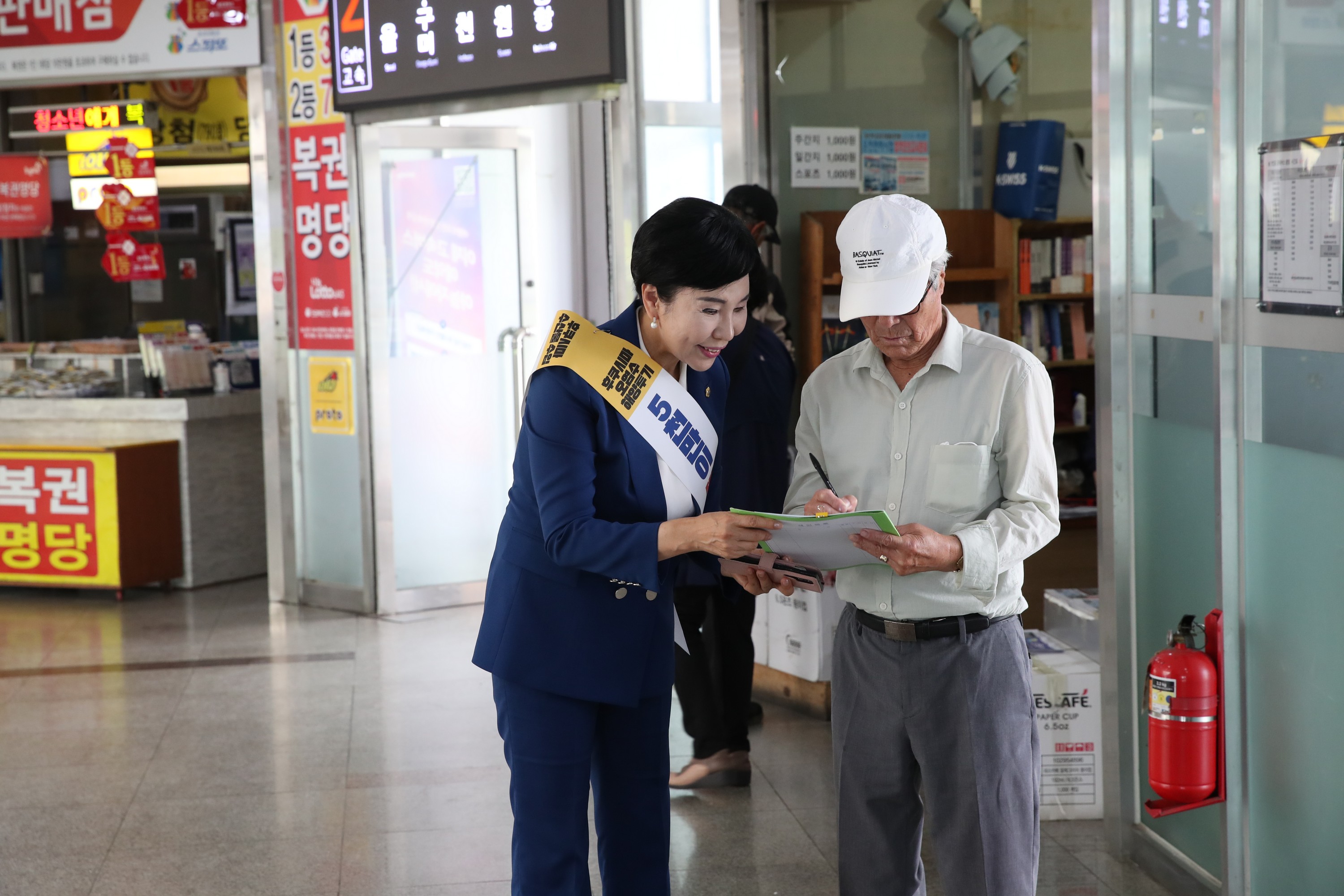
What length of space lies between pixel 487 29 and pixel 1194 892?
13.8ft

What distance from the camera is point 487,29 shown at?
5.43m

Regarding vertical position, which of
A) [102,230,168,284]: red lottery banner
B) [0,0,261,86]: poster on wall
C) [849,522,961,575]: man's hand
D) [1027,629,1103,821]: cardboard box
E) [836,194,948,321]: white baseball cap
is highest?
[0,0,261,86]: poster on wall

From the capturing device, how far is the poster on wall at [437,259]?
650 centimetres

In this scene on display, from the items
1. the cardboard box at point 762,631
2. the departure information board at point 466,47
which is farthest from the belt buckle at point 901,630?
the departure information board at point 466,47

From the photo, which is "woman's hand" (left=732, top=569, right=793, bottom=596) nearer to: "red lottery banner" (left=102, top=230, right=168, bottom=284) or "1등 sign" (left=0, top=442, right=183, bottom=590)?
"1등 sign" (left=0, top=442, right=183, bottom=590)

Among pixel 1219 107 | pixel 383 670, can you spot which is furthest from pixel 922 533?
pixel 383 670

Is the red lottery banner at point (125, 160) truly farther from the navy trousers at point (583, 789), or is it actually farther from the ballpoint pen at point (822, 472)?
the ballpoint pen at point (822, 472)

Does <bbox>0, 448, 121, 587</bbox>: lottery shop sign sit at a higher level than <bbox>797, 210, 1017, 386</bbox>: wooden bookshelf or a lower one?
lower

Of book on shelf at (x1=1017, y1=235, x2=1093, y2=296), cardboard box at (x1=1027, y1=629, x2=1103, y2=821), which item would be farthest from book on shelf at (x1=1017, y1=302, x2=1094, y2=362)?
cardboard box at (x1=1027, y1=629, x2=1103, y2=821)

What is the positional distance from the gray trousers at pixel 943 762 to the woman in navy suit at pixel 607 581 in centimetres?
30

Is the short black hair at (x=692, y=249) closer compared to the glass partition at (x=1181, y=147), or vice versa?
the short black hair at (x=692, y=249)

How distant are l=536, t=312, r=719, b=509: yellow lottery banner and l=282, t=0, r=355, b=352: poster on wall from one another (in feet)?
15.0

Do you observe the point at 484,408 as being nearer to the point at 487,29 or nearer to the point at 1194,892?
the point at 487,29

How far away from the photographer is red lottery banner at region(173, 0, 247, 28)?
6.58 m
